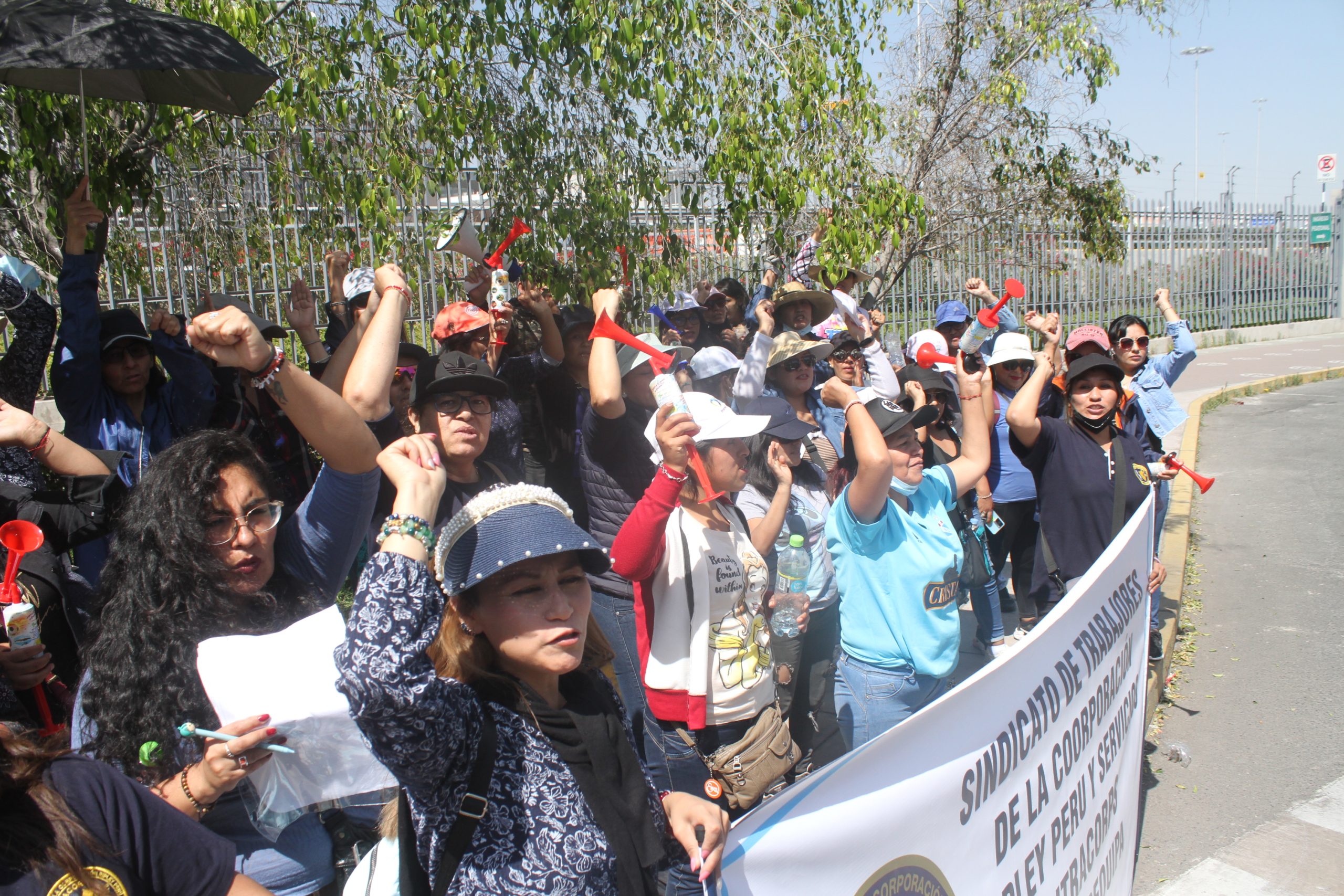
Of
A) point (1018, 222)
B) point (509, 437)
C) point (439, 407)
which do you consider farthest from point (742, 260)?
point (439, 407)

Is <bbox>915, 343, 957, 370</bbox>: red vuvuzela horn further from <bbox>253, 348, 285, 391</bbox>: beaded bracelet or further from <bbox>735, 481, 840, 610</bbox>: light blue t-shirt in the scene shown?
<bbox>253, 348, 285, 391</bbox>: beaded bracelet

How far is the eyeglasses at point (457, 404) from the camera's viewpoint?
332 cm

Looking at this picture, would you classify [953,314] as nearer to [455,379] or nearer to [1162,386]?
[1162,386]

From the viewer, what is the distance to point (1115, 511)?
447cm

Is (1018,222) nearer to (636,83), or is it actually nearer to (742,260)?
(742,260)

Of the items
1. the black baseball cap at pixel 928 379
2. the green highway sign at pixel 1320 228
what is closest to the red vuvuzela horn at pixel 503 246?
the black baseball cap at pixel 928 379

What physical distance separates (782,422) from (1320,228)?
23637mm

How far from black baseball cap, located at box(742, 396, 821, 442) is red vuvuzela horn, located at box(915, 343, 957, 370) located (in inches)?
65.6

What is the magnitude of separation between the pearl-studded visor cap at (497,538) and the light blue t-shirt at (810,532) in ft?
6.71

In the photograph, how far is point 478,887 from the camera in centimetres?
170

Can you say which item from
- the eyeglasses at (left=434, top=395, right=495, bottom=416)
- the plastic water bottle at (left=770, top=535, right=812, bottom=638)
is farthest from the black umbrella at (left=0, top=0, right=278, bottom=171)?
the plastic water bottle at (left=770, top=535, right=812, bottom=638)

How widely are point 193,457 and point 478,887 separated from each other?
1243 mm

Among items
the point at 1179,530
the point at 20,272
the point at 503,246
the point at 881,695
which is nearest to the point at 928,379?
the point at 881,695

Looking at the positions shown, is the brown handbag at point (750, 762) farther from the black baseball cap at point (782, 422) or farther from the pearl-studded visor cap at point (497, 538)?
the pearl-studded visor cap at point (497, 538)
